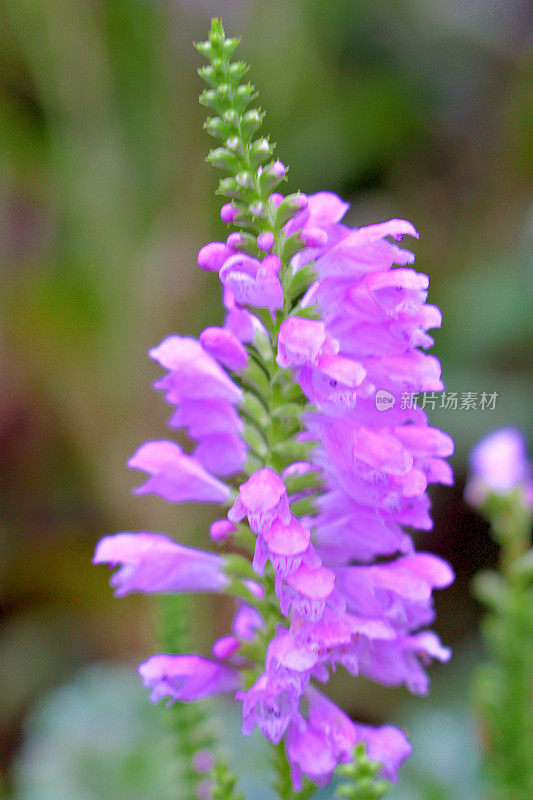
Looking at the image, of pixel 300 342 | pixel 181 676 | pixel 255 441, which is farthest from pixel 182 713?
pixel 300 342

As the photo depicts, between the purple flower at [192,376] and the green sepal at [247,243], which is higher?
the green sepal at [247,243]

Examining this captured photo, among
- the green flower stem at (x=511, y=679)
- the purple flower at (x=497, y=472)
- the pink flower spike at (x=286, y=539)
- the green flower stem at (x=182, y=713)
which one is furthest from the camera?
the purple flower at (x=497, y=472)

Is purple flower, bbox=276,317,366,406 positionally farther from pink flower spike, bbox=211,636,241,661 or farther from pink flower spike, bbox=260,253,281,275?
pink flower spike, bbox=211,636,241,661

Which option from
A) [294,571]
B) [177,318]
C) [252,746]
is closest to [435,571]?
[294,571]

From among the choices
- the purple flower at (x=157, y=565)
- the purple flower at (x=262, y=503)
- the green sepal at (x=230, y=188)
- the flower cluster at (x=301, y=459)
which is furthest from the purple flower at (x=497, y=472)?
the green sepal at (x=230, y=188)

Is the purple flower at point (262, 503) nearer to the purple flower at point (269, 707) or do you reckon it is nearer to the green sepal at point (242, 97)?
the purple flower at point (269, 707)

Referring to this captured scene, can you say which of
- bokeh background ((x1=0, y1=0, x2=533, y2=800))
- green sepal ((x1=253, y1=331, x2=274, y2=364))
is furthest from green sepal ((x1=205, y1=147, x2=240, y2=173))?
bokeh background ((x1=0, y1=0, x2=533, y2=800))

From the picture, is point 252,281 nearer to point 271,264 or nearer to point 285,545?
point 271,264
